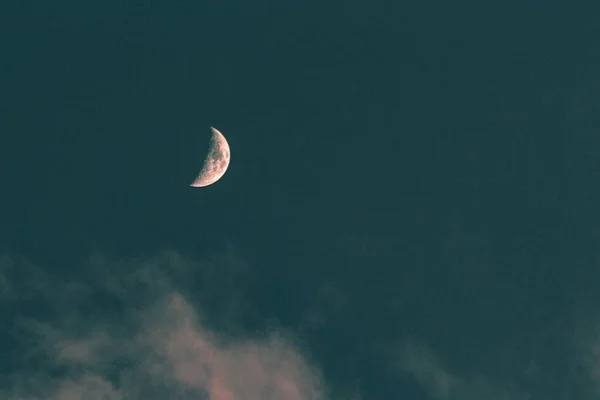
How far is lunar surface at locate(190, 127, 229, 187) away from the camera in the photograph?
7421 inches

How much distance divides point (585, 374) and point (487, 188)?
166 feet

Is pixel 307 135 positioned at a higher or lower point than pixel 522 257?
higher

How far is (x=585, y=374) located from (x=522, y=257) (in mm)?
31824

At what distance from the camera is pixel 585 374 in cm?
19100

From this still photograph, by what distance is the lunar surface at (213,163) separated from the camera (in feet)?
618

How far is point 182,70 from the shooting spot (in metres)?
196

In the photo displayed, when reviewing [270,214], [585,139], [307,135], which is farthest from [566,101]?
[270,214]

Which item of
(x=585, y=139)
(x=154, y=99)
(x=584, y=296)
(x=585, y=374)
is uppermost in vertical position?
(x=585, y=139)

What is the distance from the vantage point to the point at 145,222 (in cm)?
19138

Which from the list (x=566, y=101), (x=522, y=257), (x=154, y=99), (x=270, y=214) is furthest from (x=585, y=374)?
(x=154, y=99)

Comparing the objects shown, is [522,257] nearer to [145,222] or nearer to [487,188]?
[487,188]

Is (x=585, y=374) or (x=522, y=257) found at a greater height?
(x=522, y=257)

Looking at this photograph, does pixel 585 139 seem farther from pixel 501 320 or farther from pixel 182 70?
pixel 182 70

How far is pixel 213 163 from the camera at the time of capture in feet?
619
